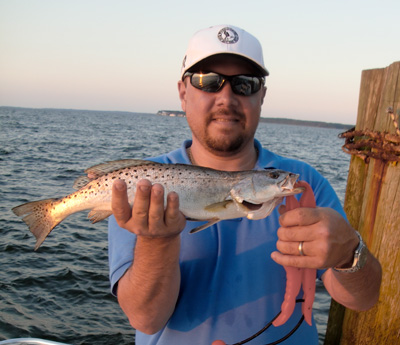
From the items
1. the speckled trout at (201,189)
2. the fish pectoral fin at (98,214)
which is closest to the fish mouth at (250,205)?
the speckled trout at (201,189)

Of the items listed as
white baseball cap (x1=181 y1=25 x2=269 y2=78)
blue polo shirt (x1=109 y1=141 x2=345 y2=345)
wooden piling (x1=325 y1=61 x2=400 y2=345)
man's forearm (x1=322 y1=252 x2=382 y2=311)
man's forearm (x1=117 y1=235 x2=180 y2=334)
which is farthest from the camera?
wooden piling (x1=325 y1=61 x2=400 y2=345)

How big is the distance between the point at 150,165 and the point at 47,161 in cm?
2278

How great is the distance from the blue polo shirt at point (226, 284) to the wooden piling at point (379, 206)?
1574 millimetres

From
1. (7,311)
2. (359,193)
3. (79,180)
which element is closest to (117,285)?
(79,180)

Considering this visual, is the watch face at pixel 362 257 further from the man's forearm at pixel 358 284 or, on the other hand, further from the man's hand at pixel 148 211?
the man's hand at pixel 148 211

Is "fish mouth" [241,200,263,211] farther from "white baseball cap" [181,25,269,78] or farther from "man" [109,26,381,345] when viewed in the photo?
"white baseball cap" [181,25,269,78]

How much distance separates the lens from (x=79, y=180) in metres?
3.46

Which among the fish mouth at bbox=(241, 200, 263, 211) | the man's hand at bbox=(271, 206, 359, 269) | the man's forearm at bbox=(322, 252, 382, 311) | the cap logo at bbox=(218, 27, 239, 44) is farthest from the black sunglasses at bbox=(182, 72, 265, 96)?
the man's forearm at bbox=(322, 252, 382, 311)

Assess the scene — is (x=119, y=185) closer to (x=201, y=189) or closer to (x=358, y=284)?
(x=201, y=189)

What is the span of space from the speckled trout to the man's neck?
66 centimetres

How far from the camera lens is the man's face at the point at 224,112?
3672mm

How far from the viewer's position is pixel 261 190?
10.2 feet

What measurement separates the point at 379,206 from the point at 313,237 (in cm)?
244

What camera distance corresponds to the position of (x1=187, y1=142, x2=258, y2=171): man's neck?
389 cm
